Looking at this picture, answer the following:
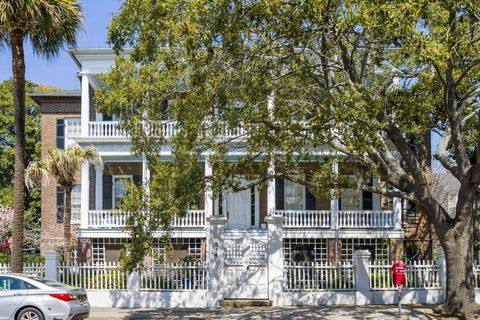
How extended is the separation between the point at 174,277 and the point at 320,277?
428 centimetres

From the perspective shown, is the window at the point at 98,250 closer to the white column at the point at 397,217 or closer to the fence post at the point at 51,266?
the fence post at the point at 51,266

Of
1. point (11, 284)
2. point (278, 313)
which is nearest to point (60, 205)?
point (11, 284)

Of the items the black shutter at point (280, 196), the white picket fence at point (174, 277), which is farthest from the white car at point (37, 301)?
the black shutter at point (280, 196)

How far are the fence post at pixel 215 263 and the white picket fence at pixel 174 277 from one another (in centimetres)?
29

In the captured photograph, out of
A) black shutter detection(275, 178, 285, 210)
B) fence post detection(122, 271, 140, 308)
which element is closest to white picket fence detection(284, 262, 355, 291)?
fence post detection(122, 271, 140, 308)

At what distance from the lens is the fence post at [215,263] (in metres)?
20.0

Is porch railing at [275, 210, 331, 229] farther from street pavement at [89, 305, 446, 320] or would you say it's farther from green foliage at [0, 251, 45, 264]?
green foliage at [0, 251, 45, 264]

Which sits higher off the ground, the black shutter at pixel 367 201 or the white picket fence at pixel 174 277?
the black shutter at pixel 367 201

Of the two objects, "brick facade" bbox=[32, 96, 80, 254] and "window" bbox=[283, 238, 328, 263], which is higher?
"brick facade" bbox=[32, 96, 80, 254]

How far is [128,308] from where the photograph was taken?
20047 mm

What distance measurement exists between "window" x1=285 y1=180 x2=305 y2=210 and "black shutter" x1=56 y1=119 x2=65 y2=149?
10.9 m

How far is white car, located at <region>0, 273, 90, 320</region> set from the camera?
51.0 ft

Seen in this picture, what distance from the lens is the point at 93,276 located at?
20.4 meters

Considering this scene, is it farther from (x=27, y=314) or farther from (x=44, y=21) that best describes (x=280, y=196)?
(x=27, y=314)
